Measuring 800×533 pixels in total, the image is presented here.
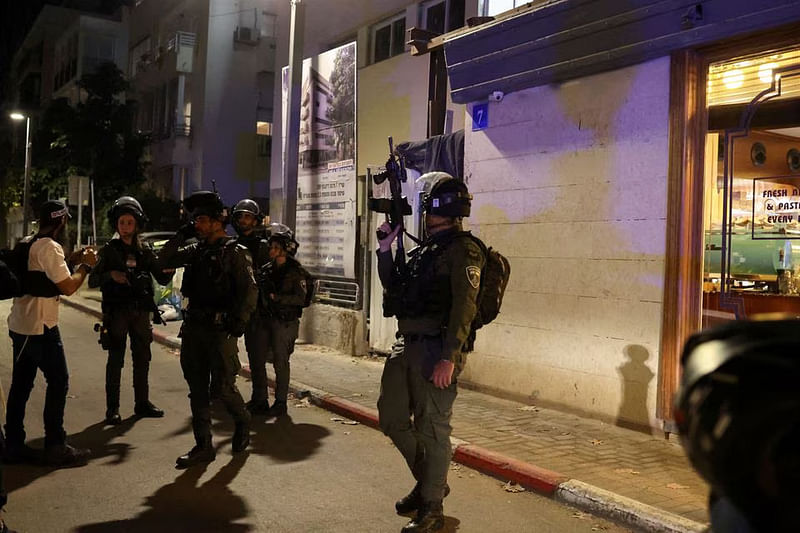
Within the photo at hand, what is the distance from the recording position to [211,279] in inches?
224

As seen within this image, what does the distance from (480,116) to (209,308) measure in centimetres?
443

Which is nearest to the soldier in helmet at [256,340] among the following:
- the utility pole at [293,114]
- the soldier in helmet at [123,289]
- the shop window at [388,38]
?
the soldier in helmet at [123,289]

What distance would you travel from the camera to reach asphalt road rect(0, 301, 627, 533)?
4578 mm

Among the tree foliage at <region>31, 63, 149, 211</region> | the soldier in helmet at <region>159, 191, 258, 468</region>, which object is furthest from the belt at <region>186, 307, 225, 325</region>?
the tree foliage at <region>31, 63, 149, 211</region>

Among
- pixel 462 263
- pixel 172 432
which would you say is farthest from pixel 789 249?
pixel 172 432

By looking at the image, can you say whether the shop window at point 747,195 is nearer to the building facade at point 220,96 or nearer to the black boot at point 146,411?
the black boot at point 146,411

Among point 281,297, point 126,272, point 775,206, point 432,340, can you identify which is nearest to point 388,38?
point 281,297

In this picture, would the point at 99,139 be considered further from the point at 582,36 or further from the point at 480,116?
the point at 582,36

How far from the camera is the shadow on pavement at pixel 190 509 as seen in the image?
14.5ft

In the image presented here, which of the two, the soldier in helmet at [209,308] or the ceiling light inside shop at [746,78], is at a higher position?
the ceiling light inside shop at [746,78]

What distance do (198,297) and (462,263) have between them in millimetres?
2372

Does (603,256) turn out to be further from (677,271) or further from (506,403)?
(506,403)

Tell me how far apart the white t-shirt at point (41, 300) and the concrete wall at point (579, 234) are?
4.69m

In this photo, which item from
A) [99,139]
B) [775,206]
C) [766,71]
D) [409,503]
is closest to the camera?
[409,503]
